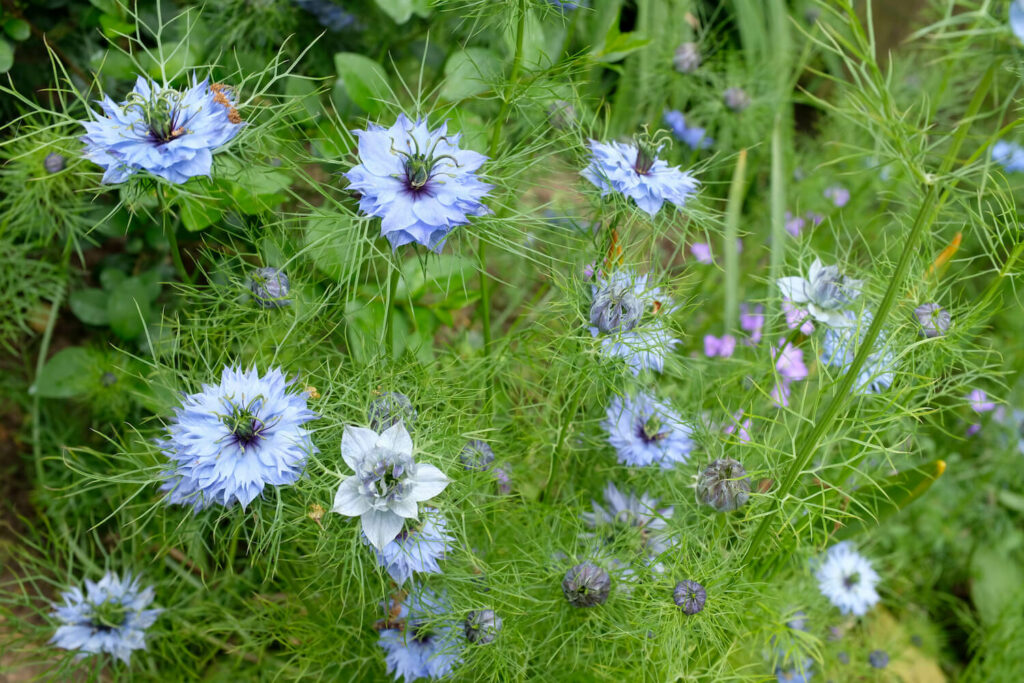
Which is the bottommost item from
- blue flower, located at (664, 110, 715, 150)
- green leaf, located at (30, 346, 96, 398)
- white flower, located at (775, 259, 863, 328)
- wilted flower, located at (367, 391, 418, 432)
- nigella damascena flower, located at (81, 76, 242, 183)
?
wilted flower, located at (367, 391, 418, 432)

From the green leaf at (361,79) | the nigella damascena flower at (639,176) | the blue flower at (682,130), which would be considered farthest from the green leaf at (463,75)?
the blue flower at (682,130)

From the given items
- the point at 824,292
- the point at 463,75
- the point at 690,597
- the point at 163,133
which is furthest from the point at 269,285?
the point at 824,292

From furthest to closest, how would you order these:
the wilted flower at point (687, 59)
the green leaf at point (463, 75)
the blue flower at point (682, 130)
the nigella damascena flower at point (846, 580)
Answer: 1. the blue flower at point (682, 130)
2. the wilted flower at point (687, 59)
3. the nigella damascena flower at point (846, 580)
4. the green leaf at point (463, 75)

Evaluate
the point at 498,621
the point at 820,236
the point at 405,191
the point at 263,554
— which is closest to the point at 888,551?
the point at 820,236

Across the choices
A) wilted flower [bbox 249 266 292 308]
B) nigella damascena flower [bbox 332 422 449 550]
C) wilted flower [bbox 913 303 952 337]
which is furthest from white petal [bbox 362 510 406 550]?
wilted flower [bbox 913 303 952 337]

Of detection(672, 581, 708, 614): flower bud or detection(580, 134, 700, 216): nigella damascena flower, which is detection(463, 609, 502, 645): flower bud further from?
Answer: detection(580, 134, 700, 216): nigella damascena flower

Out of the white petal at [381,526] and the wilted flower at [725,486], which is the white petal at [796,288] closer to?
the wilted flower at [725,486]
